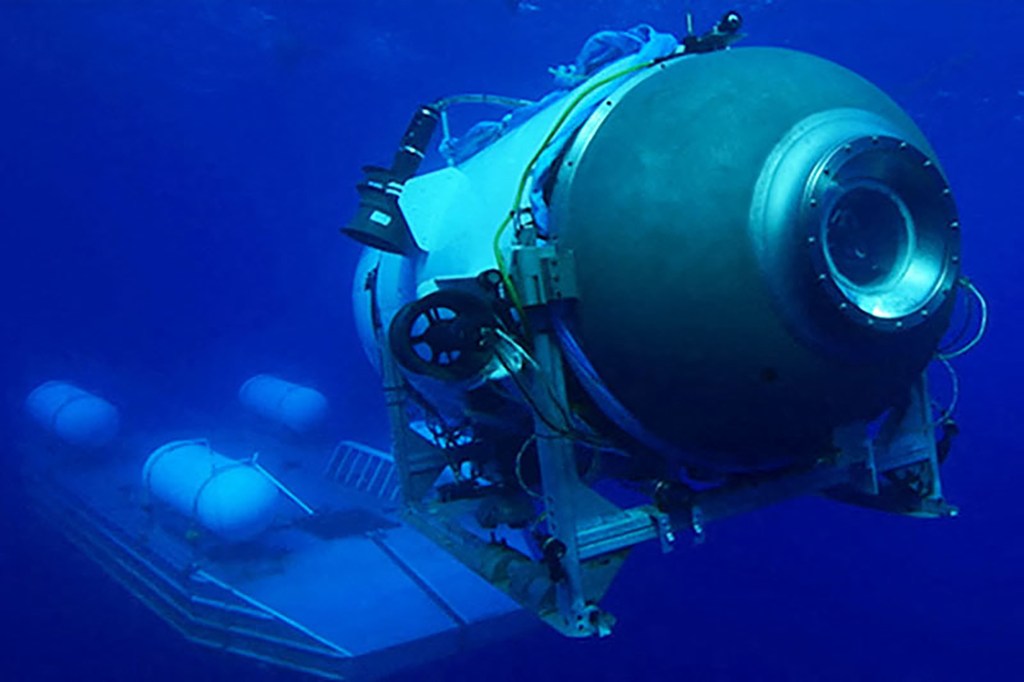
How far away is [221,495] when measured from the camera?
286 inches

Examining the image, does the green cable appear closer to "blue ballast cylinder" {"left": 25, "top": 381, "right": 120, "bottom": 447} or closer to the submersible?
the submersible

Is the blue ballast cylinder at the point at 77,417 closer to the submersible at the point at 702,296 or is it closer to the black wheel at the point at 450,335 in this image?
the submersible at the point at 702,296

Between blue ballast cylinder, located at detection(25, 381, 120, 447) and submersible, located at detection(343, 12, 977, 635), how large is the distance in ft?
29.8

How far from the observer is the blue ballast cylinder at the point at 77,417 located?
10.5 metres

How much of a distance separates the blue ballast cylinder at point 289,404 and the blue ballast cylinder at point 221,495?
294 cm

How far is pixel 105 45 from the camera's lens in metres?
20.3

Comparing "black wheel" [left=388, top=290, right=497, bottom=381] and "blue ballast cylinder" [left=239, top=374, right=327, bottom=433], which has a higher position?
"black wheel" [left=388, top=290, right=497, bottom=381]

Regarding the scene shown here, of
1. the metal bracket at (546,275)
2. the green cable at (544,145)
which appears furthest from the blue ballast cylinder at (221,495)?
the metal bracket at (546,275)

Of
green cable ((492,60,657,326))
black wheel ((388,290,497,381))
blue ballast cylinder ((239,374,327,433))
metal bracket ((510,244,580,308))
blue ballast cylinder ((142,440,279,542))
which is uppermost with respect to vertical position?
green cable ((492,60,657,326))

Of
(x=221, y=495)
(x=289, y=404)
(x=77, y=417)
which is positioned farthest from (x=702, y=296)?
(x=77, y=417)

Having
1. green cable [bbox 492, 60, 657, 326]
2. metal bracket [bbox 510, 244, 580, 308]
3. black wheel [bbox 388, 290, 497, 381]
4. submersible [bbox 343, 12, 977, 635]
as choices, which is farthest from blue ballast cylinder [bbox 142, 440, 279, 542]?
metal bracket [bbox 510, 244, 580, 308]

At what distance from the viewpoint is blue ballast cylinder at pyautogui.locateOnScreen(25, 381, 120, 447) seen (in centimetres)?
A: 1045

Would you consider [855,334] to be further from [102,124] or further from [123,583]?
[102,124]

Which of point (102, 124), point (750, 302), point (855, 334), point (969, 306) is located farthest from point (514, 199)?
point (102, 124)
